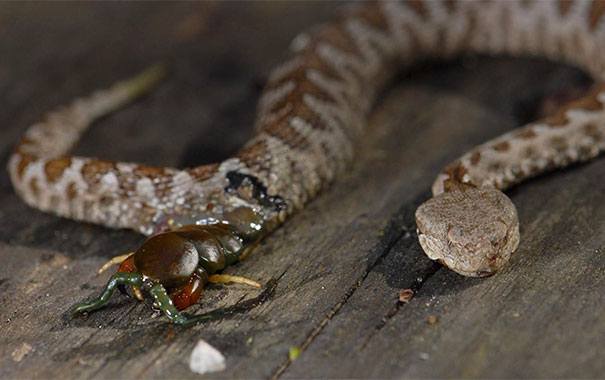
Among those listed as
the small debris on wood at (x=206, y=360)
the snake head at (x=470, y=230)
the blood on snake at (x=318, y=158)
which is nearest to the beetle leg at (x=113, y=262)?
the blood on snake at (x=318, y=158)

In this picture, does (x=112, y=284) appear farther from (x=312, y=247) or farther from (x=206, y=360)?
(x=312, y=247)

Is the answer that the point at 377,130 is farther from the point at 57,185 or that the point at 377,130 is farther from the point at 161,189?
the point at 57,185

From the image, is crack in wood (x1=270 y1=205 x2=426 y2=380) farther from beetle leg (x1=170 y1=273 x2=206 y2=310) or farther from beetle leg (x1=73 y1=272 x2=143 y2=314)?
beetle leg (x1=73 y1=272 x2=143 y2=314)

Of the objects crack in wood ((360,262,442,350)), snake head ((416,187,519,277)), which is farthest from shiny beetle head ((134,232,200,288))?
snake head ((416,187,519,277))

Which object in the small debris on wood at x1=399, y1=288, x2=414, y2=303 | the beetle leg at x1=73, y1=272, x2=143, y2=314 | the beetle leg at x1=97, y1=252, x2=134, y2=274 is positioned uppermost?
the beetle leg at x1=73, y1=272, x2=143, y2=314

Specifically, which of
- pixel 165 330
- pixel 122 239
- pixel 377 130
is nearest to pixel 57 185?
pixel 122 239

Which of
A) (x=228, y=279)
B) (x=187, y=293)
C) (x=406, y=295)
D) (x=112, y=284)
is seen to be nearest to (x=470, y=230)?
(x=406, y=295)

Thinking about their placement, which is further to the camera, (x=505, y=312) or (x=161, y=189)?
(x=161, y=189)
